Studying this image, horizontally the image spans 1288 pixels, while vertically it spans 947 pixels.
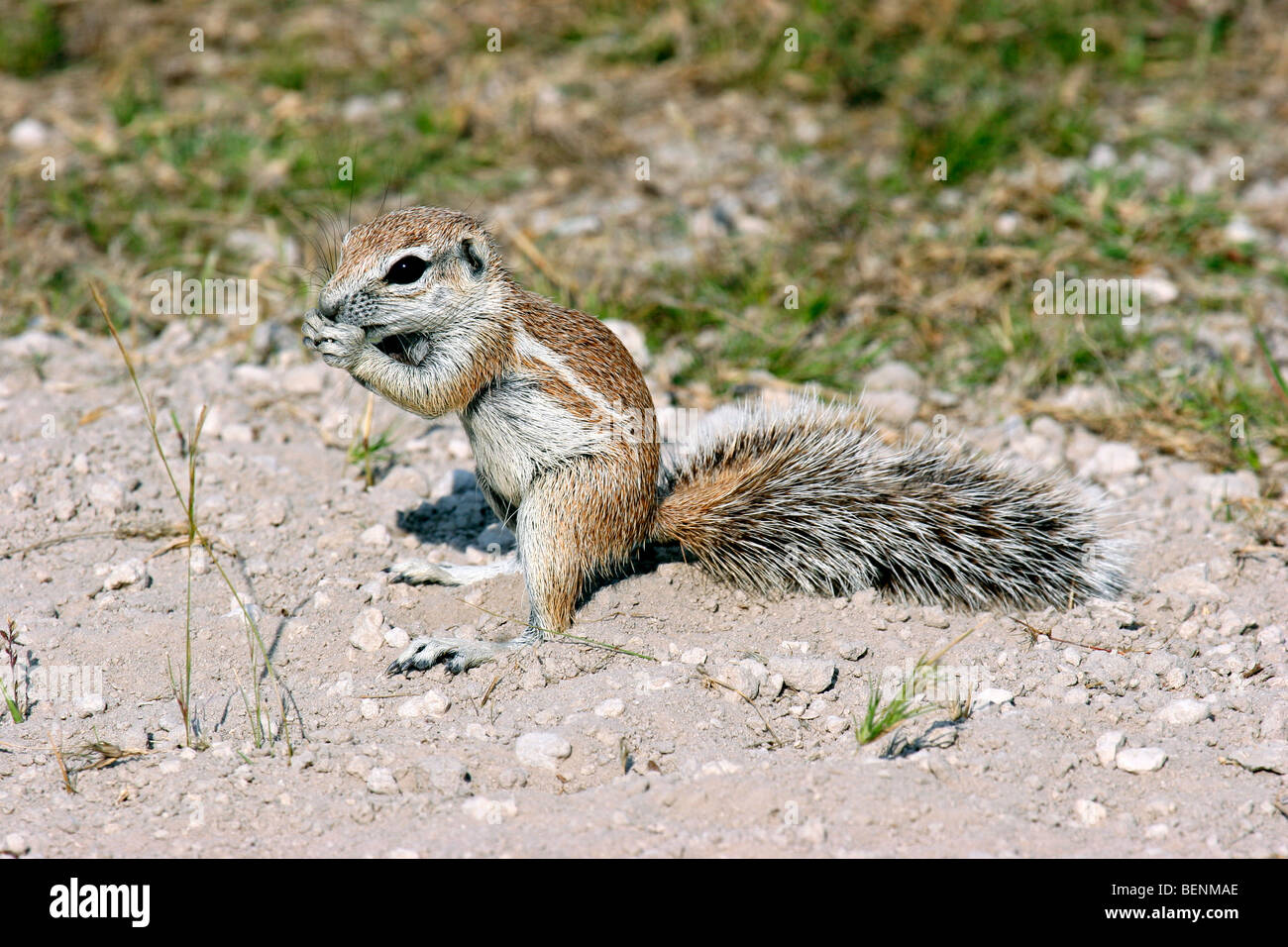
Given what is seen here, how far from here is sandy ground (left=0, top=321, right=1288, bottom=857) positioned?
2982 millimetres

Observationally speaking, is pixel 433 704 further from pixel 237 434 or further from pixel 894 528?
pixel 237 434

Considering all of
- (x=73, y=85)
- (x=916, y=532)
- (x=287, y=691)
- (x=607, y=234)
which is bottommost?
(x=287, y=691)

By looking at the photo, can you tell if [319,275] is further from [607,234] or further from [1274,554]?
[1274,554]

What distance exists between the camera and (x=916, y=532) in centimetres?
390

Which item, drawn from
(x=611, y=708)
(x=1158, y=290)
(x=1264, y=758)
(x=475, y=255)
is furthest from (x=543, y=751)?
(x=1158, y=290)

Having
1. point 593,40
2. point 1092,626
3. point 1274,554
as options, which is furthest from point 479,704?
point 593,40

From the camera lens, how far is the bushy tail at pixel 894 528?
153 inches

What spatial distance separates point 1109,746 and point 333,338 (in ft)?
7.77

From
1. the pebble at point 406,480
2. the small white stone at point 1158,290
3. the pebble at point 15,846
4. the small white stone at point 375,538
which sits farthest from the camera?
the small white stone at point 1158,290

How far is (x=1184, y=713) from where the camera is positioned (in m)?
3.43

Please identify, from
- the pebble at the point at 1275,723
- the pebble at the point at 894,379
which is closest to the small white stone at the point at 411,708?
the pebble at the point at 1275,723

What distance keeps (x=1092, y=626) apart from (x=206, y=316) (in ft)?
13.0

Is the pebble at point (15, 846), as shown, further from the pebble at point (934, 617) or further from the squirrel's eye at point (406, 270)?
the pebble at point (934, 617)

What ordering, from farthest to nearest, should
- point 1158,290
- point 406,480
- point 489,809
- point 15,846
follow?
point 1158,290 → point 406,480 → point 489,809 → point 15,846
